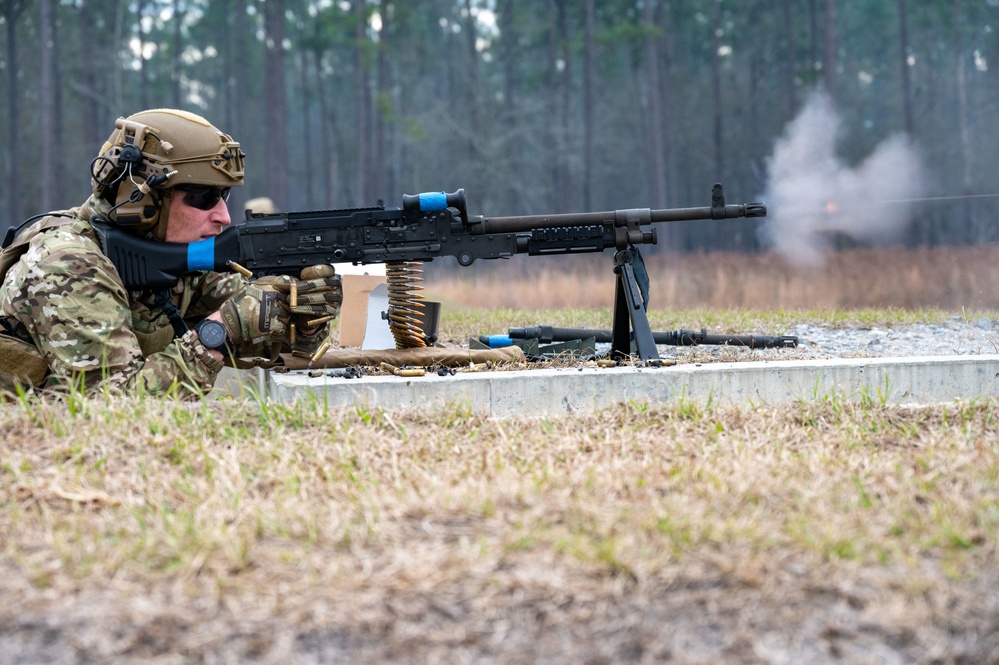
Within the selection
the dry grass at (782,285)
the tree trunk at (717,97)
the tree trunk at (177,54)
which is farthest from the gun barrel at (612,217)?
the tree trunk at (177,54)

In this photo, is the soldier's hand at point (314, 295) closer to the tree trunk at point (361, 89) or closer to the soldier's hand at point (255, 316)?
the soldier's hand at point (255, 316)

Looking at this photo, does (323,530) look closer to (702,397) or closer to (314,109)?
(702,397)

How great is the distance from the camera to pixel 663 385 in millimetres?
4703

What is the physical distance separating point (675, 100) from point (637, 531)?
126ft

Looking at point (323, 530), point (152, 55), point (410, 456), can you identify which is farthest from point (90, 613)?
point (152, 55)

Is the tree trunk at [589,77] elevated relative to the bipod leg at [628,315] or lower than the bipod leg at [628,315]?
elevated

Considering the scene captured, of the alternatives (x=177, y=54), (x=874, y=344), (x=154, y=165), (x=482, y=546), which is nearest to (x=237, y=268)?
(x=154, y=165)

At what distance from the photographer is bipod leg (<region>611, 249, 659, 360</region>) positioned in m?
5.06

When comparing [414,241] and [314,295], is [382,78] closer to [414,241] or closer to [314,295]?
[414,241]

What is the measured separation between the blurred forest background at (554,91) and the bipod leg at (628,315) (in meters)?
20.8

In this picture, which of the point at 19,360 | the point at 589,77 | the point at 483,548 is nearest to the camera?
the point at 483,548

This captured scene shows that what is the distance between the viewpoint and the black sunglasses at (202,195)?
4.95 meters

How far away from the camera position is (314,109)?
2515 inches

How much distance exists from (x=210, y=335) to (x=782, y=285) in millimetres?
9893
